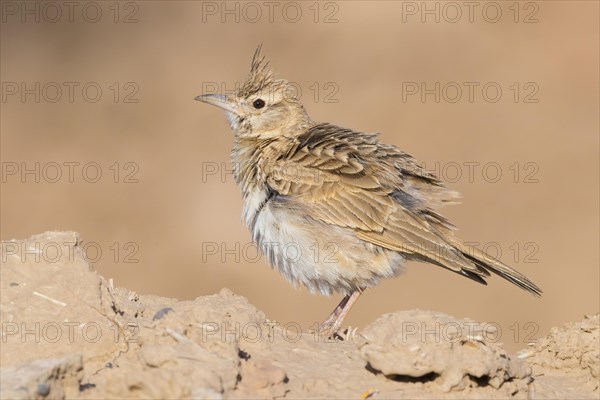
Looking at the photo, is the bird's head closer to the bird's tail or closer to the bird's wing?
the bird's wing

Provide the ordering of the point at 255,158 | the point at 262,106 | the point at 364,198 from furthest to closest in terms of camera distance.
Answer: the point at 262,106, the point at 255,158, the point at 364,198

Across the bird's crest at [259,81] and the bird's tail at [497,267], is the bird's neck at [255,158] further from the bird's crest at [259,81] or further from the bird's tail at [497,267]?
the bird's tail at [497,267]

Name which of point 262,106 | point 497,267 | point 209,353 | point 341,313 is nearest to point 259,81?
point 262,106

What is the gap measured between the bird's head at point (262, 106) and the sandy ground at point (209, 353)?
2733mm

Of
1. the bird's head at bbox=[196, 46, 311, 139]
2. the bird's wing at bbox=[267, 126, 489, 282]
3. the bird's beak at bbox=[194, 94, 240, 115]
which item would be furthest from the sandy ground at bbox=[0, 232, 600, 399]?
the bird's beak at bbox=[194, 94, 240, 115]

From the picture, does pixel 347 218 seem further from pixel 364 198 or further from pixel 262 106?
pixel 262 106

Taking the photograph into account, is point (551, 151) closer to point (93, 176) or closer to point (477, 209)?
point (477, 209)

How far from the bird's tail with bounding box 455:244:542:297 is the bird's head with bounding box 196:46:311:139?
173 cm

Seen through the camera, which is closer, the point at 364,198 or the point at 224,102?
the point at 364,198

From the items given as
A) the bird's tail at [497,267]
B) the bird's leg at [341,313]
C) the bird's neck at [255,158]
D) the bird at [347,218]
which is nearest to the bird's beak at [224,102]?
the bird's neck at [255,158]

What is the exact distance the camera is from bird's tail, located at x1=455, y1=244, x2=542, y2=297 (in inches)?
297

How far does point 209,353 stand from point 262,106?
12.9 feet

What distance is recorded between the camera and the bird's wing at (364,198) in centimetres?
757

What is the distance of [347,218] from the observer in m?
7.63
